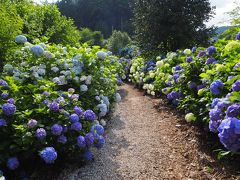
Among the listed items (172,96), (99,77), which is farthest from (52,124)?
(172,96)

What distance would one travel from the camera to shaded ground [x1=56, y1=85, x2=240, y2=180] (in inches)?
131

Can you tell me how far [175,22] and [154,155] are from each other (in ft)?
20.6

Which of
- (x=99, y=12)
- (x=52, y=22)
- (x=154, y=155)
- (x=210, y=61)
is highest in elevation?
(x=99, y=12)

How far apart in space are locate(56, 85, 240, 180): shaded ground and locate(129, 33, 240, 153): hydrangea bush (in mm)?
357

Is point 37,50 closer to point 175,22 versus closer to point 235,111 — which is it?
point 235,111

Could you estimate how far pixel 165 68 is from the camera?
667cm

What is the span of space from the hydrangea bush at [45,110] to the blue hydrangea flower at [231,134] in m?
1.48

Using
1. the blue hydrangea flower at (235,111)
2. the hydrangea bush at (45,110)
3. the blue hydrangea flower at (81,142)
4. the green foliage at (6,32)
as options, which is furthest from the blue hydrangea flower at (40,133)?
the green foliage at (6,32)

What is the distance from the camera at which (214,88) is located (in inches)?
130

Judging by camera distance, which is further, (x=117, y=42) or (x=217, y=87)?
(x=117, y=42)

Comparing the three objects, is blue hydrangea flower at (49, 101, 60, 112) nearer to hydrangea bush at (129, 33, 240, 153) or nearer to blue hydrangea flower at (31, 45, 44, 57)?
blue hydrangea flower at (31, 45, 44, 57)

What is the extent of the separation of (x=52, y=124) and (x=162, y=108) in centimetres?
350

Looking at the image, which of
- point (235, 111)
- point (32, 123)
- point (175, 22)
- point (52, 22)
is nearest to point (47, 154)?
point (32, 123)

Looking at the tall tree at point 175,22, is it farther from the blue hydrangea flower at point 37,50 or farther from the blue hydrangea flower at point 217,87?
the blue hydrangea flower at point 217,87
